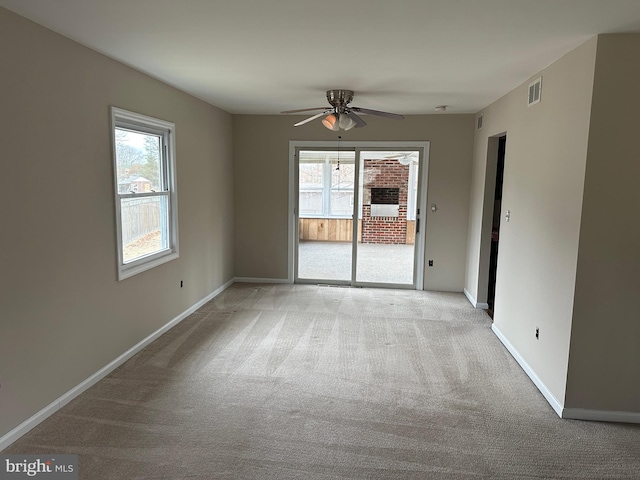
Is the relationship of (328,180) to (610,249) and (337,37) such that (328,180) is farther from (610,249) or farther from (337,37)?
(610,249)

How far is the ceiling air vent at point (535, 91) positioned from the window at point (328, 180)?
2.64 meters

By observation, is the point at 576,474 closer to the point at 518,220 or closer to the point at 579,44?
the point at 518,220

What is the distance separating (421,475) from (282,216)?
422 cm

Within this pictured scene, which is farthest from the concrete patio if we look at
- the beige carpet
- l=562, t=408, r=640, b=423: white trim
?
l=562, t=408, r=640, b=423: white trim

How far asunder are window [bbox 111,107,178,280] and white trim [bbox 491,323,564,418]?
3.25 metres

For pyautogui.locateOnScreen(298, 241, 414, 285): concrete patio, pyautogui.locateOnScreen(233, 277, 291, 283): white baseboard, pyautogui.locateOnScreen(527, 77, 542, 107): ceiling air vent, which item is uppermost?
pyautogui.locateOnScreen(527, 77, 542, 107): ceiling air vent

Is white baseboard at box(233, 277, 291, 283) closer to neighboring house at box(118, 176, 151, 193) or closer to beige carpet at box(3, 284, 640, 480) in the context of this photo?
beige carpet at box(3, 284, 640, 480)

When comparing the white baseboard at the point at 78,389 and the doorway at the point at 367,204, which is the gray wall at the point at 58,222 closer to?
the white baseboard at the point at 78,389

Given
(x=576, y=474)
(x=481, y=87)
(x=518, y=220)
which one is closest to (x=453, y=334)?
(x=518, y=220)

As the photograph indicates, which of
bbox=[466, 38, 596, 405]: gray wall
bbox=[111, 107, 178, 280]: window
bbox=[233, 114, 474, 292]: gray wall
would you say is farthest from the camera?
bbox=[233, 114, 474, 292]: gray wall

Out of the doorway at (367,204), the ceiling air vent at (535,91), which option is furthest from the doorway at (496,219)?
the ceiling air vent at (535,91)

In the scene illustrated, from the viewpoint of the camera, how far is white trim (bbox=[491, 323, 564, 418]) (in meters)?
2.83

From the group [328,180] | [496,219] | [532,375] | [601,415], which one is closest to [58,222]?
[532,375]

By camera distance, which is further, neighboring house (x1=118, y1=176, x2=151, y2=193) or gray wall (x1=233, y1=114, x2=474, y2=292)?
gray wall (x1=233, y1=114, x2=474, y2=292)
